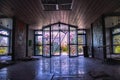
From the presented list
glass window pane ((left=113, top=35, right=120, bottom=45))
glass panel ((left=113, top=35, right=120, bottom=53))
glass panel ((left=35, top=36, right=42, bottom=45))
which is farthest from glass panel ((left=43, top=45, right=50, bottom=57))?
glass window pane ((left=113, top=35, right=120, bottom=45))

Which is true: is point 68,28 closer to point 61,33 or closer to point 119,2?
point 61,33

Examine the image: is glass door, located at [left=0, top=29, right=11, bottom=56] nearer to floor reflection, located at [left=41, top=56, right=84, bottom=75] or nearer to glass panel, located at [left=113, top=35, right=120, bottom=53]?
floor reflection, located at [left=41, top=56, right=84, bottom=75]

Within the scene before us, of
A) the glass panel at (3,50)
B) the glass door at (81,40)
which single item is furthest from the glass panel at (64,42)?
the glass panel at (3,50)

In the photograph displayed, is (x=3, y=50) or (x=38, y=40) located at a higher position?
(x=38, y=40)

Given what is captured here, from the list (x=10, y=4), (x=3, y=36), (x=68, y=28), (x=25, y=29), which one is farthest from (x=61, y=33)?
(x=10, y=4)

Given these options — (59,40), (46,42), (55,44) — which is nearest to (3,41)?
(46,42)

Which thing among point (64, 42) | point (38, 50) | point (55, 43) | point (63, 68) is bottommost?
point (63, 68)

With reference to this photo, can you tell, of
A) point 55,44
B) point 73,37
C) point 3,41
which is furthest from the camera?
point 55,44

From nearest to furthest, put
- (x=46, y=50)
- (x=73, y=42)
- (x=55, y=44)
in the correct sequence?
(x=46, y=50)
(x=73, y=42)
(x=55, y=44)

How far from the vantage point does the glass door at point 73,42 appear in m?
16.6

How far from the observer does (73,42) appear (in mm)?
16812

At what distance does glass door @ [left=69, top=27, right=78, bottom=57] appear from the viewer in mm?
16644

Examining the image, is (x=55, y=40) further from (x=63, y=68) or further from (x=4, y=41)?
(x=63, y=68)

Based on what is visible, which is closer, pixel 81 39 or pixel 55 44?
pixel 55 44
